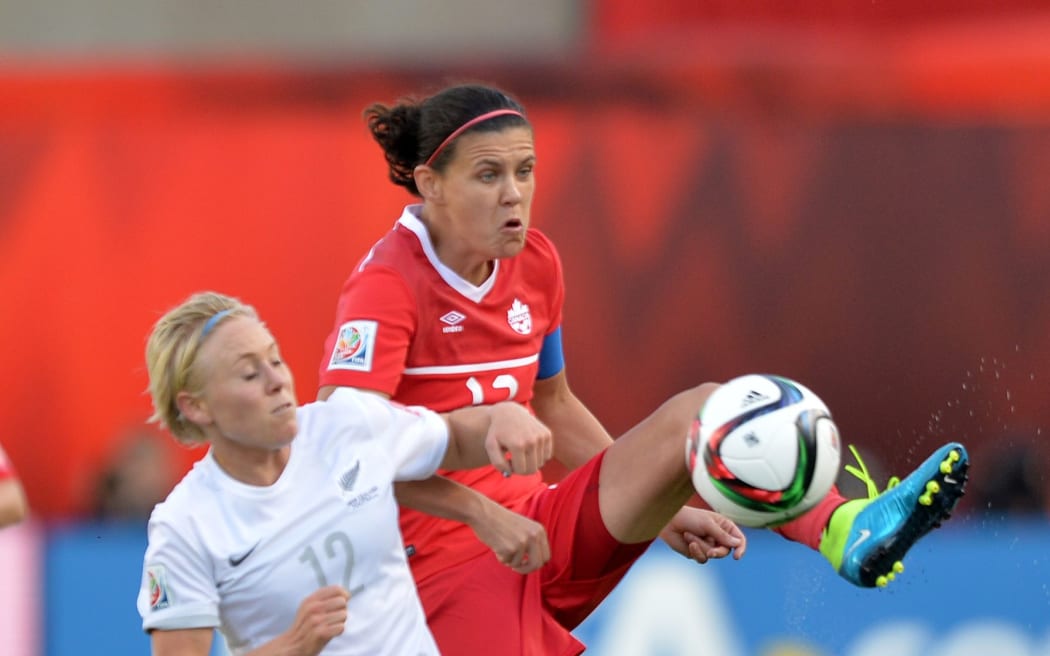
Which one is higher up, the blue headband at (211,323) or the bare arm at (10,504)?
the blue headband at (211,323)

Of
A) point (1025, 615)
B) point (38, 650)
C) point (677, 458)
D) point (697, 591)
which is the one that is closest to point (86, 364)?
point (38, 650)

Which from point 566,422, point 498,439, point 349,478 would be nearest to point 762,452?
point 498,439

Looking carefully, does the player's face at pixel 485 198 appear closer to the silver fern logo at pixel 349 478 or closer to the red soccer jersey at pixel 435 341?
the red soccer jersey at pixel 435 341

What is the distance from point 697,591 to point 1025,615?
1.33 m

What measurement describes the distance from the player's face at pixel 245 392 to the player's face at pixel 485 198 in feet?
2.70

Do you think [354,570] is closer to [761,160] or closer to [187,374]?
[187,374]

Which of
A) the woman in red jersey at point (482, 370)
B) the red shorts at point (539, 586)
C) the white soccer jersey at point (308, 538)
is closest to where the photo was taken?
the white soccer jersey at point (308, 538)

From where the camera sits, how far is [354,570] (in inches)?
156

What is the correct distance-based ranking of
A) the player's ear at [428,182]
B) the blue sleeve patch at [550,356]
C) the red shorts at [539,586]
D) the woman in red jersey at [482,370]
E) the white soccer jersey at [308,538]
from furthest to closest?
the blue sleeve patch at [550,356] < the player's ear at [428,182] < the red shorts at [539,586] < the woman in red jersey at [482,370] < the white soccer jersey at [308,538]

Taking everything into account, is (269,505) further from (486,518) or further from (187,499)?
(486,518)

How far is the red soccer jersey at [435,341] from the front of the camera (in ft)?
14.3

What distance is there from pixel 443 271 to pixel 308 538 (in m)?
0.93

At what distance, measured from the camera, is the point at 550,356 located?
4941mm

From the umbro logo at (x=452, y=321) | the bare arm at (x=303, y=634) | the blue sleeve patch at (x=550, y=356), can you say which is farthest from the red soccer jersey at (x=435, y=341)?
the bare arm at (x=303, y=634)
